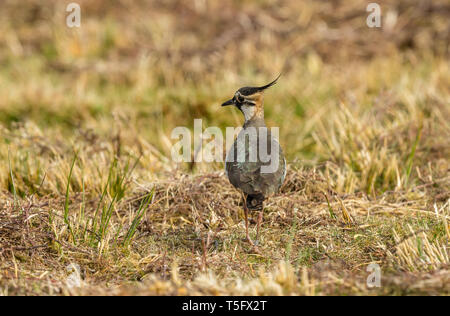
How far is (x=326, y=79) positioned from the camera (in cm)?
752

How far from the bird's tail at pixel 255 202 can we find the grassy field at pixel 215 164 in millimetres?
181

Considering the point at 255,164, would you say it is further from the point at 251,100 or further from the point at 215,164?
the point at 215,164

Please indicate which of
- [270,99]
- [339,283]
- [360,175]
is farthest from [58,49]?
[339,283]

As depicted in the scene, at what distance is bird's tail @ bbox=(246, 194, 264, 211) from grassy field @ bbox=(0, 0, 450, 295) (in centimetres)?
18

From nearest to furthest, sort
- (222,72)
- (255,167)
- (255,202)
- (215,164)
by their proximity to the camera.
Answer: (255,167), (255,202), (215,164), (222,72)

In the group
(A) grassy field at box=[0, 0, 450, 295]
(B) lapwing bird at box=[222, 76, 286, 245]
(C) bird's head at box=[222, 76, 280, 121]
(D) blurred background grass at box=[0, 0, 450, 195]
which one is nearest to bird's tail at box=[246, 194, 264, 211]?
(B) lapwing bird at box=[222, 76, 286, 245]

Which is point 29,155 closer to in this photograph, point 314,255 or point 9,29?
point 314,255

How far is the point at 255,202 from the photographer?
3.73 meters

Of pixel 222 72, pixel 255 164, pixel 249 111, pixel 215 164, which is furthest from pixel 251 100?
pixel 222 72

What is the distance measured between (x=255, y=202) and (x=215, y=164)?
1268 mm

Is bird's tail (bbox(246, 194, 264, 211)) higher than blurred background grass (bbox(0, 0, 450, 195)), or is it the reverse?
blurred background grass (bbox(0, 0, 450, 195))

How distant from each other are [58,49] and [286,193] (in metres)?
5.55

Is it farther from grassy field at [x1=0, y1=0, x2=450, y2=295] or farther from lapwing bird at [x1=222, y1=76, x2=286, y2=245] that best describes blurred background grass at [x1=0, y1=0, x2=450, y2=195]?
lapwing bird at [x1=222, y1=76, x2=286, y2=245]

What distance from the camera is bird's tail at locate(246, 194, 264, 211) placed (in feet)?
12.0
